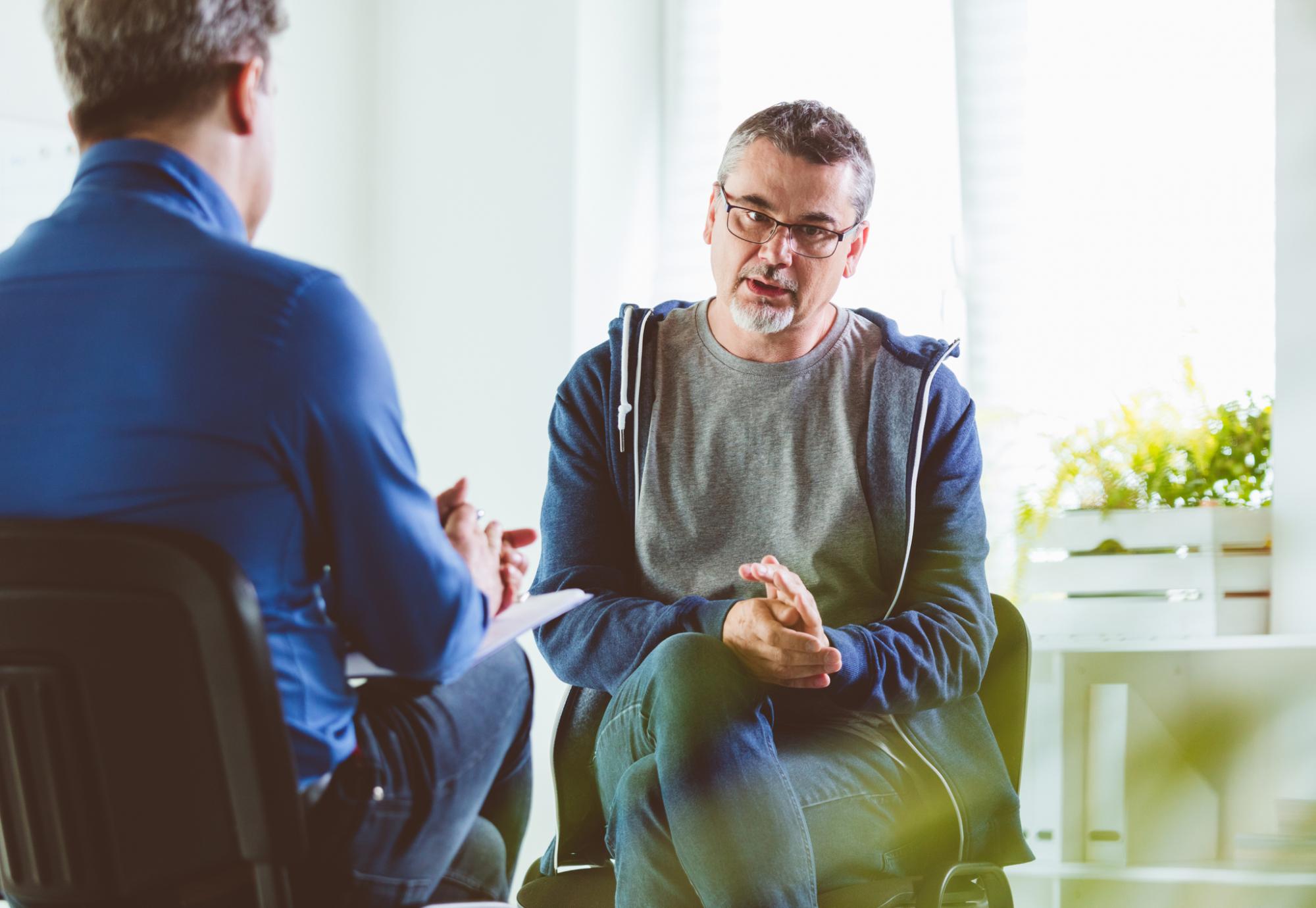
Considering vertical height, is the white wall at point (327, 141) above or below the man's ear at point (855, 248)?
above

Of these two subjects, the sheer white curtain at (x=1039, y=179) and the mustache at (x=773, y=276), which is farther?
the sheer white curtain at (x=1039, y=179)

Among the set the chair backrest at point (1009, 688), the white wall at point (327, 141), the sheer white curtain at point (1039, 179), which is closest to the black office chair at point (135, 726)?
the chair backrest at point (1009, 688)

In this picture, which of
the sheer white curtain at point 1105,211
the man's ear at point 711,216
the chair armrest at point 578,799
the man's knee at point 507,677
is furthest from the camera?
the sheer white curtain at point 1105,211

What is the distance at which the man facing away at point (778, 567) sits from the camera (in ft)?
4.09

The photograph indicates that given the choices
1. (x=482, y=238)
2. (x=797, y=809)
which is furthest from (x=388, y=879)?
(x=482, y=238)

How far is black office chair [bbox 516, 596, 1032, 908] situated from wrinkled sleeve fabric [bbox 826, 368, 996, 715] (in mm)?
65

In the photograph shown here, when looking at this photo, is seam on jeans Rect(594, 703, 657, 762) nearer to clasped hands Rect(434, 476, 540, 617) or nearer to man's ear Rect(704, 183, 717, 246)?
clasped hands Rect(434, 476, 540, 617)

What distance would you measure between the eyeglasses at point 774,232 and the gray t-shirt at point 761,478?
0.44 feet

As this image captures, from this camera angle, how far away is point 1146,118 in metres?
2.45

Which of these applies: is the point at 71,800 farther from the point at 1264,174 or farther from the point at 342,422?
the point at 1264,174

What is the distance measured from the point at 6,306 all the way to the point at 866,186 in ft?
3.95

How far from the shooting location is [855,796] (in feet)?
4.44

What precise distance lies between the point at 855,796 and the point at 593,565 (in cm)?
47

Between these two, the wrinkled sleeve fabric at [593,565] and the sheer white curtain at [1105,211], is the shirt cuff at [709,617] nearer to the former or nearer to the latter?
the wrinkled sleeve fabric at [593,565]
